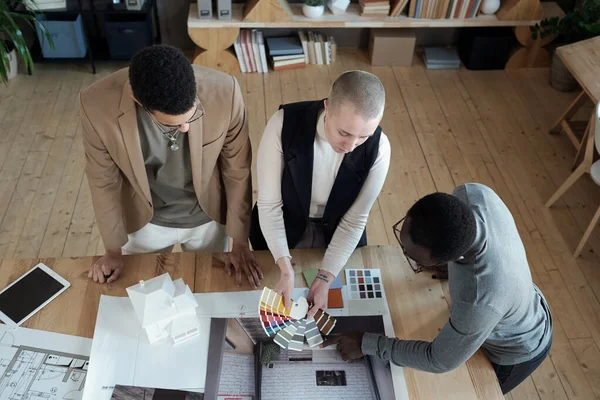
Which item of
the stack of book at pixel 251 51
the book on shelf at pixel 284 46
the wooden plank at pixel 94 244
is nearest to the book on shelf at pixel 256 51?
the stack of book at pixel 251 51

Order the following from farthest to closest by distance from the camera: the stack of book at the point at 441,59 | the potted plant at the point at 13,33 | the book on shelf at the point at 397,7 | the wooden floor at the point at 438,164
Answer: the stack of book at the point at 441,59 < the book on shelf at the point at 397,7 < the potted plant at the point at 13,33 < the wooden floor at the point at 438,164

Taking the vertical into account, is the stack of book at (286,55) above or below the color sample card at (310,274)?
below

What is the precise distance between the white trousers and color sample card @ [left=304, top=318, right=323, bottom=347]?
25.0 inches

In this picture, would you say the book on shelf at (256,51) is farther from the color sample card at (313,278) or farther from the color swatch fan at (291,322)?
the color swatch fan at (291,322)

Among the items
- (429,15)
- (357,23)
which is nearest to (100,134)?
(357,23)

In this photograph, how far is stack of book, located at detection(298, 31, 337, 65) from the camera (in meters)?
4.10

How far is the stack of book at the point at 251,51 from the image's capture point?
3971mm

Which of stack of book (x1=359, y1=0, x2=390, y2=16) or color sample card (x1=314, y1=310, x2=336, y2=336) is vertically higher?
color sample card (x1=314, y1=310, x2=336, y2=336)

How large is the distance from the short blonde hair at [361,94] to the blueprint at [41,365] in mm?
921

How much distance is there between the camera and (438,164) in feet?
11.1

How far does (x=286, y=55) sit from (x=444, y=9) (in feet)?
3.88

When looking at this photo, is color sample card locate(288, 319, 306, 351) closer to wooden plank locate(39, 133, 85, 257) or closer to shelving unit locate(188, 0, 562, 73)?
wooden plank locate(39, 133, 85, 257)

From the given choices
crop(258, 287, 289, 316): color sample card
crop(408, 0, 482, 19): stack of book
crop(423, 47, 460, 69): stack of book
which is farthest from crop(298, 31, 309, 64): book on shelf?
crop(258, 287, 289, 316): color sample card

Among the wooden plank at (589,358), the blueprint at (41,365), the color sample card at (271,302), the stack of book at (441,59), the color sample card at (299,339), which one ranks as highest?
the color sample card at (271,302)
